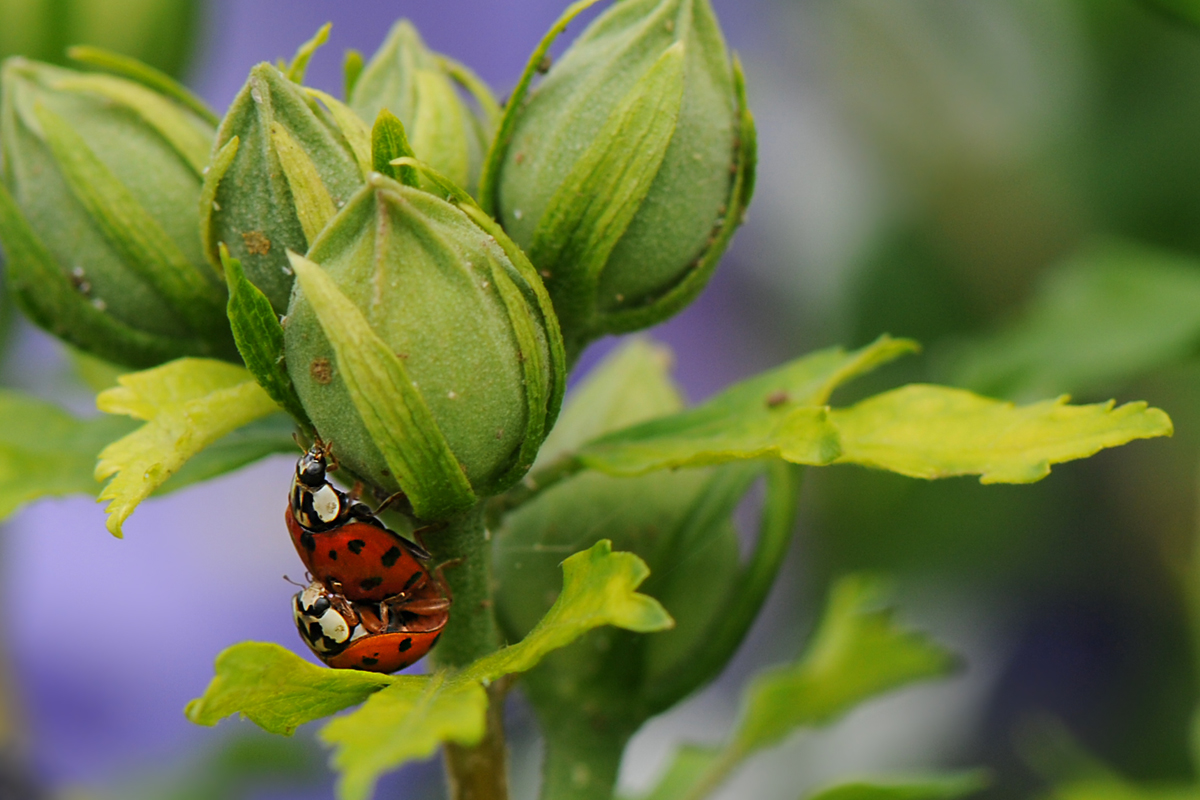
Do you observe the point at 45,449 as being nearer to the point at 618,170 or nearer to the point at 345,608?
the point at 345,608

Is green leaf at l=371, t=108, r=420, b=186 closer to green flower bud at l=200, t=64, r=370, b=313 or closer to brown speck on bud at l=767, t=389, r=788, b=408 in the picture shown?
green flower bud at l=200, t=64, r=370, b=313

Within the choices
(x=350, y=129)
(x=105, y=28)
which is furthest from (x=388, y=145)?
(x=105, y=28)

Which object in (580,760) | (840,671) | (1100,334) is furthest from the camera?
(1100,334)

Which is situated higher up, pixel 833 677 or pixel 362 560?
pixel 362 560

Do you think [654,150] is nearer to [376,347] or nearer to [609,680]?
[376,347]

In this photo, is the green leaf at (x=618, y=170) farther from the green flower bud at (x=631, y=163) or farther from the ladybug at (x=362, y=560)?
the ladybug at (x=362, y=560)

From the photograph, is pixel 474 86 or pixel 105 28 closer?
pixel 474 86

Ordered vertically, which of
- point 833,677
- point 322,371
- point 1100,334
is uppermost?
point 322,371
